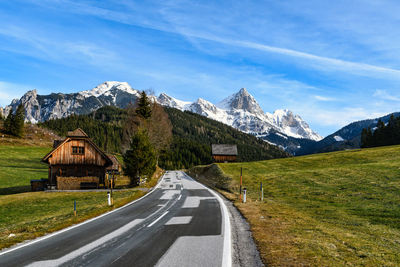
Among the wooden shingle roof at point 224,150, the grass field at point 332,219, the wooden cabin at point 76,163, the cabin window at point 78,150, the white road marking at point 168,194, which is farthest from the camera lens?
the wooden shingle roof at point 224,150

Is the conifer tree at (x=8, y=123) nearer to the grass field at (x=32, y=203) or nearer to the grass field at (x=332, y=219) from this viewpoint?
the grass field at (x=32, y=203)

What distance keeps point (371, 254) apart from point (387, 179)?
22648 millimetres

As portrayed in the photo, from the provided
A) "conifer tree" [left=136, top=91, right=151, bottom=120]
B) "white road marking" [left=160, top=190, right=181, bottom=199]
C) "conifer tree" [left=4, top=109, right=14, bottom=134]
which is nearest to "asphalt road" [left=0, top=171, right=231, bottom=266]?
"white road marking" [left=160, top=190, right=181, bottom=199]

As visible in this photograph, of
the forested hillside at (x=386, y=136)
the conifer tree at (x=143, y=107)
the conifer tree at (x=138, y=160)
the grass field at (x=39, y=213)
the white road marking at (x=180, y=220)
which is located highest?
the conifer tree at (x=143, y=107)

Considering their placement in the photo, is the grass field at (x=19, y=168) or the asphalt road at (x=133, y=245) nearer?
the asphalt road at (x=133, y=245)

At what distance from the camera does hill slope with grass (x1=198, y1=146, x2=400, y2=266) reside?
7895mm

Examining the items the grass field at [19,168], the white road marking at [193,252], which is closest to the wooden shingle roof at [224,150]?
the grass field at [19,168]

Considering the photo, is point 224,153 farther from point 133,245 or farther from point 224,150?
Result: point 133,245

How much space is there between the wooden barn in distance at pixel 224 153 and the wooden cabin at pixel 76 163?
217 feet

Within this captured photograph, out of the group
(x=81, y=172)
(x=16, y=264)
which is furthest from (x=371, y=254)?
(x=81, y=172)

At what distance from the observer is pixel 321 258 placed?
292 inches

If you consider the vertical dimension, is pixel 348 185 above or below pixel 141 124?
below

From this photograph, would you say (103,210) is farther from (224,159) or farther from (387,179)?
(224,159)

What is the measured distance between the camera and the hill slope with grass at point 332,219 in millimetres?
7895
